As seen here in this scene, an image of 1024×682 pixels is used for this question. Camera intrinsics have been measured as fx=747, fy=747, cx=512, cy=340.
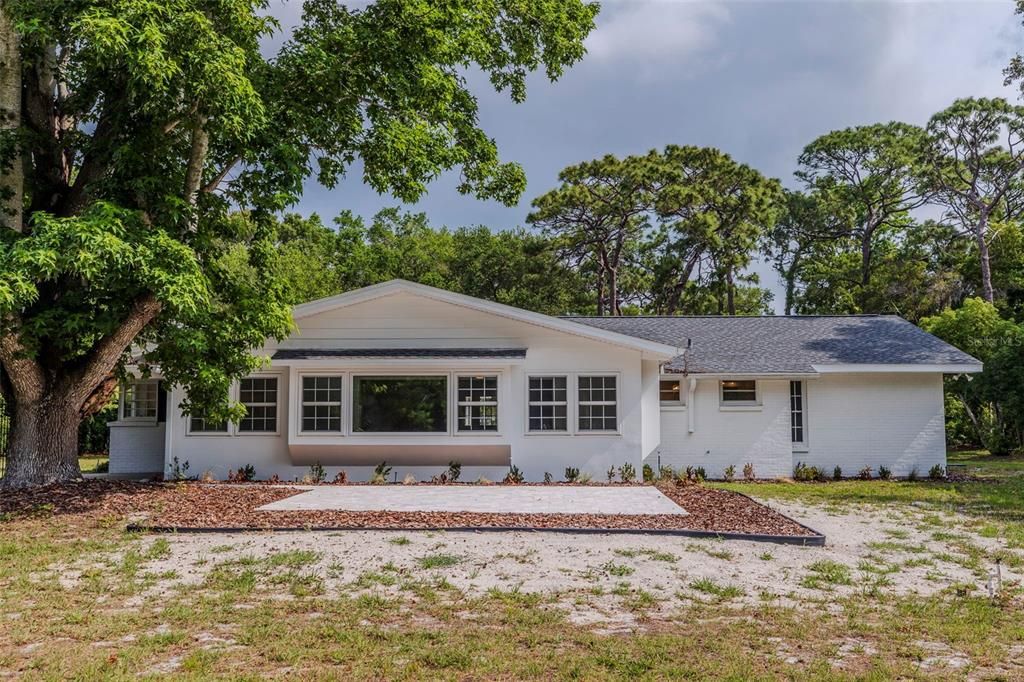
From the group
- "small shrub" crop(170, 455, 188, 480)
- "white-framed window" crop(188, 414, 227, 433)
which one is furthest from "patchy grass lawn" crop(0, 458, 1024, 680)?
"white-framed window" crop(188, 414, 227, 433)

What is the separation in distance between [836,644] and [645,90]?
Result: 20.6 meters

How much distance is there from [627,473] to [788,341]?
636 cm

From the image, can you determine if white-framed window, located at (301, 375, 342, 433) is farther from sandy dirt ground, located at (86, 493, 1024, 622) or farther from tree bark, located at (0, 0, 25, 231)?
sandy dirt ground, located at (86, 493, 1024, 622)

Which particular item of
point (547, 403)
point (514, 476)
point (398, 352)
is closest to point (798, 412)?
point (547, 403)

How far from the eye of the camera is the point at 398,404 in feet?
49.7

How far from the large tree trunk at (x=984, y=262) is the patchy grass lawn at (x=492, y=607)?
81.4 ft

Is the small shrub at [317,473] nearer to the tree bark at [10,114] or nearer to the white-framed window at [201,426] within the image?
the white-framed window at [201,426]

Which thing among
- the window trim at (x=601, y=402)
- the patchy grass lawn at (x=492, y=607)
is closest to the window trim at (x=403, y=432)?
the window trim at (x=601, y=402)

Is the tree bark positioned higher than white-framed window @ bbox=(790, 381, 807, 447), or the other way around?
the tree bark

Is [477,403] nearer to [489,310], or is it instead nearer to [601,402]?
[489,310]

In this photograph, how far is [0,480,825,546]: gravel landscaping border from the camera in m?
8.95

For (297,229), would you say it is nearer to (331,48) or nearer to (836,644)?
(331,48)

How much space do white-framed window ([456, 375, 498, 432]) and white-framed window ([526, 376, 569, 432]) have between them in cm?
80

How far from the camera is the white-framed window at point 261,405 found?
1555 centimetres
